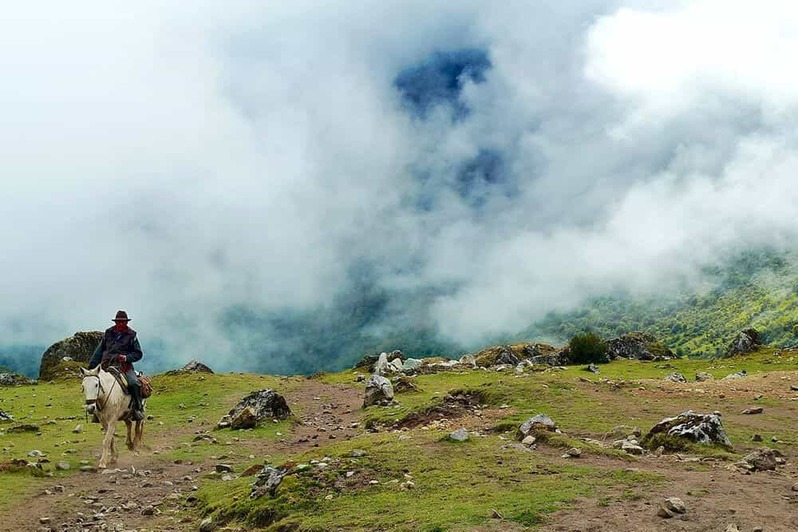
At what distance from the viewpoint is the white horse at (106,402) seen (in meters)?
23.3

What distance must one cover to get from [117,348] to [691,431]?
71.9 ft

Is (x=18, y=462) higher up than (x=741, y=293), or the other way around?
(x=741, y=293)

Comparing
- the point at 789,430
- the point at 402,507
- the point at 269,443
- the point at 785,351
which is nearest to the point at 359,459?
the point at 402,507

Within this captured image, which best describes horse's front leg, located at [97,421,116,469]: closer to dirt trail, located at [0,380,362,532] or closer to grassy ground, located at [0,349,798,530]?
dirt trail, located at [0,380,362,532]

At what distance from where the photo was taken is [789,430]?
21.6 meters

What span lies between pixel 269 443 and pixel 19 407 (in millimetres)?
25488

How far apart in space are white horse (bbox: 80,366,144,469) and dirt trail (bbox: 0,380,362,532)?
70 cm

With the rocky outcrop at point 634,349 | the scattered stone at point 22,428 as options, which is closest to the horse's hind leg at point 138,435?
the scattered stone at point 22,428

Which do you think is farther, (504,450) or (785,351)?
(785,351)

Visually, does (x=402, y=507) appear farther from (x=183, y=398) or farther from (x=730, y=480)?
→ (x=183, y=398)

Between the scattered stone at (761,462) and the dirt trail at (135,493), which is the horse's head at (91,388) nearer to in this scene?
the dirt trail at (135,493)

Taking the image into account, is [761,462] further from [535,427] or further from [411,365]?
[411,365]

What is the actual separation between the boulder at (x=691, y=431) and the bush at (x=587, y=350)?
44820 millimetres

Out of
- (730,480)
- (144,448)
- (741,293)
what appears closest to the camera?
(730,480)
